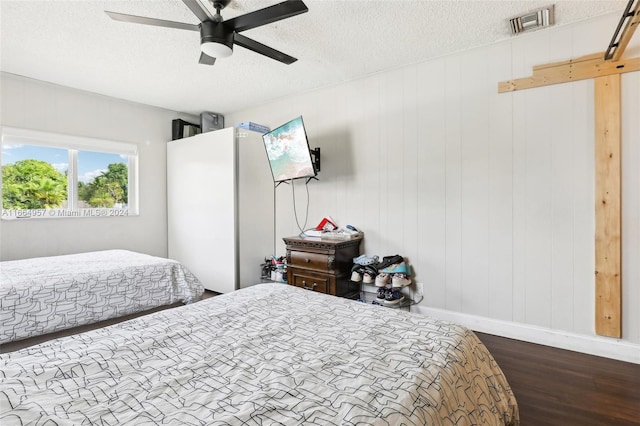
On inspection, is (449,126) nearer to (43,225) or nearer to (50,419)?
(50,419)

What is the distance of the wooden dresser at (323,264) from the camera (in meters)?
3.04

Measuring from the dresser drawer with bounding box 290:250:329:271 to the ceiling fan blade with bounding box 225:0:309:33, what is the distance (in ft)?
6.58

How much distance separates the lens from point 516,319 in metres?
2.62

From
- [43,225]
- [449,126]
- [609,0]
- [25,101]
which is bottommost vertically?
[43,225]

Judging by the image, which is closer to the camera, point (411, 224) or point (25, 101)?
point (411, 224)

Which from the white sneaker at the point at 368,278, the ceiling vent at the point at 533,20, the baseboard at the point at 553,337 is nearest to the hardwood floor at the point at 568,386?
the baseboard at the point at 553,337

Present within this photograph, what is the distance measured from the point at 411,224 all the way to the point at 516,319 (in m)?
1.18

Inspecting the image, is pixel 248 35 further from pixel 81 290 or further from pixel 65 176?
pixel 65 176

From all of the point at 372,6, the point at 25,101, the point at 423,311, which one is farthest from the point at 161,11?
the point at 423,311

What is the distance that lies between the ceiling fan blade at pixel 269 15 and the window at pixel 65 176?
300cm

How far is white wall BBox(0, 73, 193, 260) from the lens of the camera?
3336 mm

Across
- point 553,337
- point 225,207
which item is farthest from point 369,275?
point 225,207

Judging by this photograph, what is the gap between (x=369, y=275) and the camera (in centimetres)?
308

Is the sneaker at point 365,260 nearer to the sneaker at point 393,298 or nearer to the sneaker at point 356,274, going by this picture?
the sneaker at point 356,274
